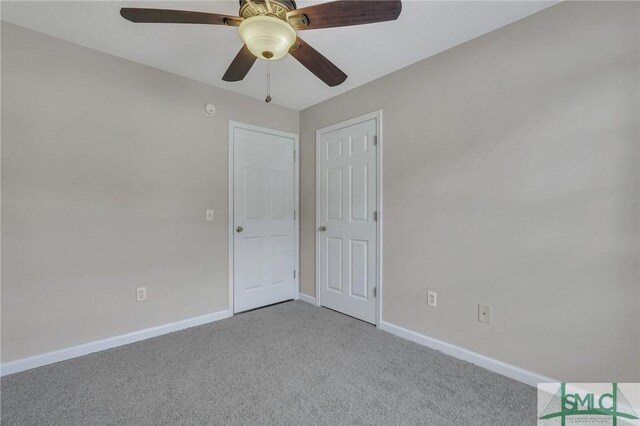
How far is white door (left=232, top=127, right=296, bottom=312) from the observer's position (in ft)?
10.3

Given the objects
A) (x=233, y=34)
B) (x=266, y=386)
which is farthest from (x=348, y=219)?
(x=233, y=34)

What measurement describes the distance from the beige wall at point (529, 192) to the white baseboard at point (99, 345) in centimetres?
187

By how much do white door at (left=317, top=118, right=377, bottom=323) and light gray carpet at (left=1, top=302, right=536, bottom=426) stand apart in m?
0.55

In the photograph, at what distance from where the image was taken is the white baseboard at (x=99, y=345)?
2021 millimetres

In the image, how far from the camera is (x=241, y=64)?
5.92 feet

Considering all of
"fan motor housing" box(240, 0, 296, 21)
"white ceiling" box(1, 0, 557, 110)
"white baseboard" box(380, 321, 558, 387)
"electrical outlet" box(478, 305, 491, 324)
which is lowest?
"white baseboard" box(380, 321, 558, 387)

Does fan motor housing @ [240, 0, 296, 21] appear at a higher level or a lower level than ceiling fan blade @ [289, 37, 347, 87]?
higher

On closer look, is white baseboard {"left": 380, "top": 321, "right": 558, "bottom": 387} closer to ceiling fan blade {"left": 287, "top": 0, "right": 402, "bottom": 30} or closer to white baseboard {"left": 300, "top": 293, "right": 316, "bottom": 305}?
white baseboard {"left": 300, "top": 293, "right": 316, "bottom": 305}

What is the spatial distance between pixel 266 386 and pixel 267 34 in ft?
6.55

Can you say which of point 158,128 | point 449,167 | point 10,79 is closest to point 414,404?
point 449,167

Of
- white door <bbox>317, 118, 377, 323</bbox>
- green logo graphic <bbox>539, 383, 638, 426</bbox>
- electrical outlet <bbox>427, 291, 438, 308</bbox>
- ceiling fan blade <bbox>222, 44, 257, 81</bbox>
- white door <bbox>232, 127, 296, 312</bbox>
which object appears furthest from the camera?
white door <bbox>232, 127, 296, 312</bbox>

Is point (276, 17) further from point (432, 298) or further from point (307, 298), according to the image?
point (307, 298)

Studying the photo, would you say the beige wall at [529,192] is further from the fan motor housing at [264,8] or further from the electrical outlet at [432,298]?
the fan motor housing at [264,8]

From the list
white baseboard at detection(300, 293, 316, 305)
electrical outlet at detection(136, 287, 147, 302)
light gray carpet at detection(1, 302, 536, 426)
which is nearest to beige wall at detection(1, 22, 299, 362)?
electrical outlet at detection(136, 287, 147, 302)
